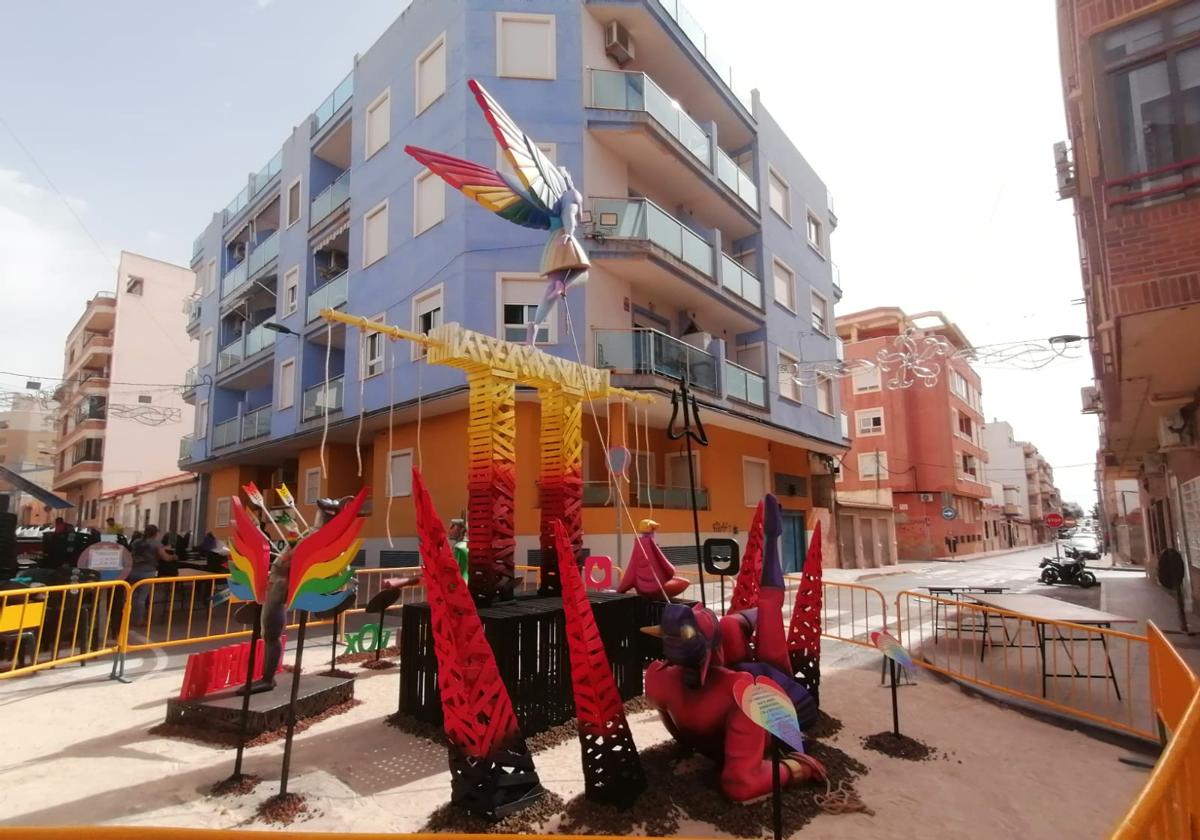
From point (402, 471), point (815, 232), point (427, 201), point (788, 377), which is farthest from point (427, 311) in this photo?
point (815, 232)

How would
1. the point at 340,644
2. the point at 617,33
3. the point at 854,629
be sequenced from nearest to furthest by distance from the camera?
the point at 340,644
the point at 854,629
the point at 617,33

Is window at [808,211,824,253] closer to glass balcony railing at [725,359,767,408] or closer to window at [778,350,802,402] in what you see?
window at [778,350,802,402]

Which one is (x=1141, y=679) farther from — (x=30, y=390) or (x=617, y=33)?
(x=30, y=390)

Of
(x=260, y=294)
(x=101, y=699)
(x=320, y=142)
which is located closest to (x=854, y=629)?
(x=101, y=699)

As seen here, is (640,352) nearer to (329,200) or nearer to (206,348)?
(329,200)

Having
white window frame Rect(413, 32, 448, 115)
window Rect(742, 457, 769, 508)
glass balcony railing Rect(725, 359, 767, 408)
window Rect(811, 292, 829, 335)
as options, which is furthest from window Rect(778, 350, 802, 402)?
white window frame Rect(413, 32, 448, 115)

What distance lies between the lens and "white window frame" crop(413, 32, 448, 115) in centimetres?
1460

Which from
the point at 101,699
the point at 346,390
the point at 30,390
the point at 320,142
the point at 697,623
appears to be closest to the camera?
the point at 697,623

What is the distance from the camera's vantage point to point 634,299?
15672 millimetres

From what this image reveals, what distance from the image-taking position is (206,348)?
26.1 m

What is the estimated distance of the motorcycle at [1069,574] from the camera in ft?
61.7

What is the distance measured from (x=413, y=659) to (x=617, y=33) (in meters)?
14.7

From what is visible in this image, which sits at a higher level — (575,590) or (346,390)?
(346,390)

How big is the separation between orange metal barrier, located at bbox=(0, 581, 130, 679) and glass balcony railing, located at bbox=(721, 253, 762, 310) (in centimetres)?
1397
